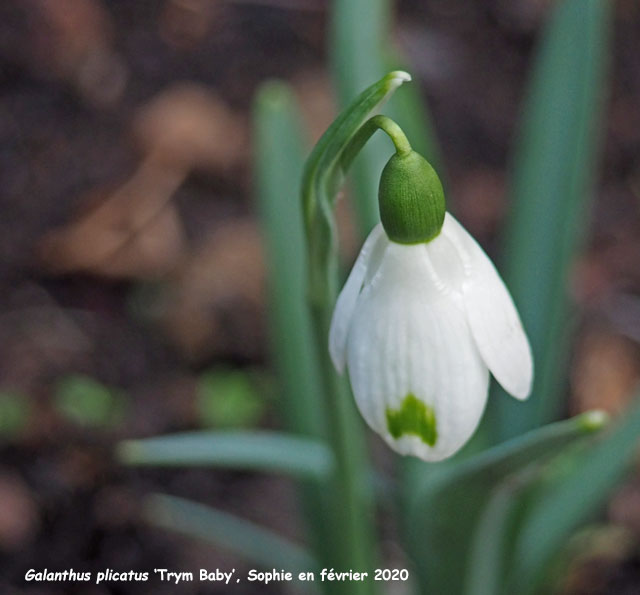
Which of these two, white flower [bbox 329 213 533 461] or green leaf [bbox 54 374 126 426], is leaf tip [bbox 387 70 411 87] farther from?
green leaf [bbox 54 374 126 426]

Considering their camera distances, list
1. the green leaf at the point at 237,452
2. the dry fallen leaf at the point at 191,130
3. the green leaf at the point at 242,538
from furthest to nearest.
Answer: the dry fallen leaf at the point at 191,130 → the green leaf at the point at 242,538 → the green leaf at the point at 237,452

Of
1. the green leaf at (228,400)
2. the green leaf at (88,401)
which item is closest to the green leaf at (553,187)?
the green leaf at (228,400)

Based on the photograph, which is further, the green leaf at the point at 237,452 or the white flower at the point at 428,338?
the green leaf at the point at 237,452

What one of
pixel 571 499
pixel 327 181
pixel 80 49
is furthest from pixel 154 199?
pixel 327 181

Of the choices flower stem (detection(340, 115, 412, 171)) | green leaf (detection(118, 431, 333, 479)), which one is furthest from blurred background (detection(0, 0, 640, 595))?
flower stem (detection(340, 115, 412, 171))

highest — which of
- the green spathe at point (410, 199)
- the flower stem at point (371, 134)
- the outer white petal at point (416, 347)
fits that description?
the flower stem at point (371, 134)

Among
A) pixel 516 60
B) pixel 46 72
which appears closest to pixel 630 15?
pixel 516 60

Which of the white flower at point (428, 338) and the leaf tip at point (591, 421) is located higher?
the white flower at point (428, 338)

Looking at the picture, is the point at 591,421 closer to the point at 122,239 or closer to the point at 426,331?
the point at 426,331

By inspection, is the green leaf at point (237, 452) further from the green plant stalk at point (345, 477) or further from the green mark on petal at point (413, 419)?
the green mark on petal at point (413, 419)
